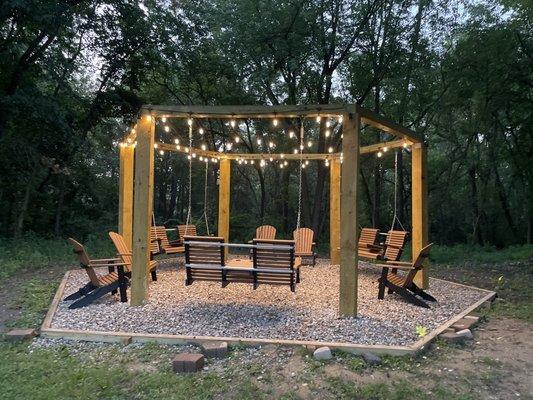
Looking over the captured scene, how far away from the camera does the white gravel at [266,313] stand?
14.2 feet

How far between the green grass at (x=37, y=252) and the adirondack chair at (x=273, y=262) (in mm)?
5219

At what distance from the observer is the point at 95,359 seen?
3.66 metres

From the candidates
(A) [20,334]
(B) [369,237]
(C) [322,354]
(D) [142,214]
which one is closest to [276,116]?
(D) [142,214]

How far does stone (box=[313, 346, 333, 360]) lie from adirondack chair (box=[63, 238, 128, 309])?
3.06m

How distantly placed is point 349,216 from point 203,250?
187 cm

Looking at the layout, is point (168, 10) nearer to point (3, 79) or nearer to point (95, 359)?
point (3, 79)

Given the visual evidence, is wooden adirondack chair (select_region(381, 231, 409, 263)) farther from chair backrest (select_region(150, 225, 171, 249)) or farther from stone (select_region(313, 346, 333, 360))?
chair backrest (select_region(150, 225, 171, 249))

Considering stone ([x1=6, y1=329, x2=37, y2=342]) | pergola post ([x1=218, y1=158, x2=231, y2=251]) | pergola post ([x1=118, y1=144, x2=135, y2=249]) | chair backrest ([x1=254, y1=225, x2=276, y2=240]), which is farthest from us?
chair backrest ([x1=254, y1=225, x2=276, y2=240])

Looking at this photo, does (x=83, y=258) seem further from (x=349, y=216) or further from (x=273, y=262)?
(x=349, y=216)

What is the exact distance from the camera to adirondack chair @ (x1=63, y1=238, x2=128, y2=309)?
5340mm

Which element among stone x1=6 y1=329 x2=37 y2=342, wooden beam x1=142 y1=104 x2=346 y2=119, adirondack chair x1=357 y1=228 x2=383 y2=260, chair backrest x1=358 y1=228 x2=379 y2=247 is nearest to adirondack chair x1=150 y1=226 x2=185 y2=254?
wooden beam x1=142 y1=104 x2=346 y2=119

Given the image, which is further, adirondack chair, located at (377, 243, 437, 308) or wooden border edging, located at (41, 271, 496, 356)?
adirondack chair, located at (377, 243, 437, 308)

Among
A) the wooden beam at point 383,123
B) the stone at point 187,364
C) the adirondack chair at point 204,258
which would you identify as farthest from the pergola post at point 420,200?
the stone at point 187,364

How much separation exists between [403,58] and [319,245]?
681 cm
